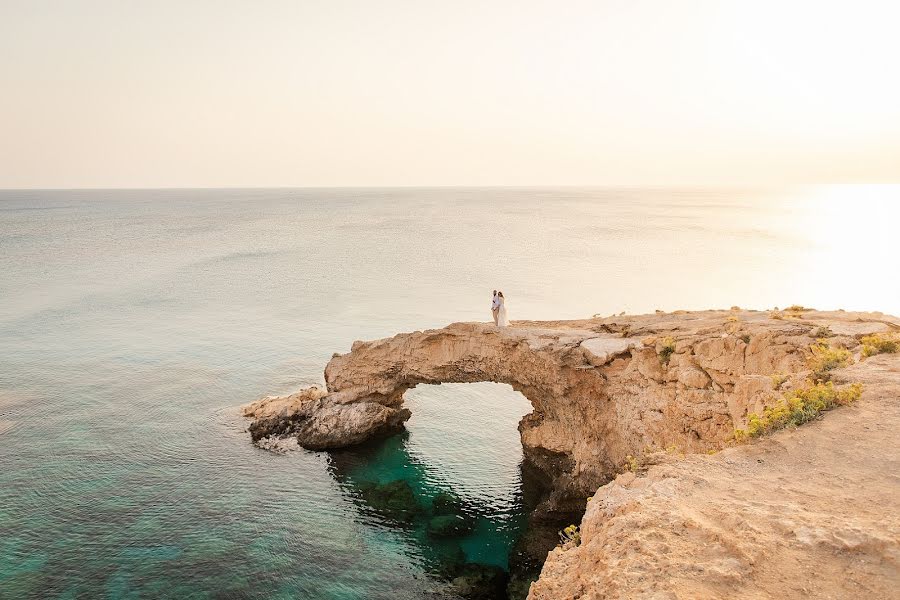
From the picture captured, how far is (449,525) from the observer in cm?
2384

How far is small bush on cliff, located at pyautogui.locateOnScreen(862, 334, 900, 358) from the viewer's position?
1466 cm

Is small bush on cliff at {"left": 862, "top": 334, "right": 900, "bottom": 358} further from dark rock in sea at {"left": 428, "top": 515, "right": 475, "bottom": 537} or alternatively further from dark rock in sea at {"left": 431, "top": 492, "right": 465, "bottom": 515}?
dark rock in sea at {"left": 431, "top": 492, "right": 465, "bottom": 515}

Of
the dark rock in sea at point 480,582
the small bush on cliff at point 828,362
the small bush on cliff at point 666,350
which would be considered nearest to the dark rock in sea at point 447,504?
the dark rock in sea at point 480,582

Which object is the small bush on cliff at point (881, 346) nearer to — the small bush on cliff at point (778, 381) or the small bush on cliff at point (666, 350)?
the small bush on cliff at point (778, 381)

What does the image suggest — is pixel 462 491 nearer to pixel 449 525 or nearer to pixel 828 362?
pixel 449 525

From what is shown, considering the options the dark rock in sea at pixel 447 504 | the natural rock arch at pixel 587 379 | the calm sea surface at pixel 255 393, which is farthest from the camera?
the dark rock in sea at pixel 447 504

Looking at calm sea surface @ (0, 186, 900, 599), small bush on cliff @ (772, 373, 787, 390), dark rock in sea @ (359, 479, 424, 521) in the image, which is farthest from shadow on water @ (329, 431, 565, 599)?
small bush on cliff @ (772, 373, 787, 390)

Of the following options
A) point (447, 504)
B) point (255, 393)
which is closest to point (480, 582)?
point (447, 504)

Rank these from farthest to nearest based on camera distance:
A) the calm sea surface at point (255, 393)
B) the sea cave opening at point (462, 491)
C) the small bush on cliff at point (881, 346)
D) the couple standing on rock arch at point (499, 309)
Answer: the couple standing on rock arch at point (499, 309) → the sea cave opening at point (462, 491) → the calm sea surface at point (255, 393) → the small bush on cliff at point (881, 346)

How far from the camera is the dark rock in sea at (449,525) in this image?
23.5m

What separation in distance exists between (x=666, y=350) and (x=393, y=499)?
14.3m

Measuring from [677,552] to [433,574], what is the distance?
1557 centimetres

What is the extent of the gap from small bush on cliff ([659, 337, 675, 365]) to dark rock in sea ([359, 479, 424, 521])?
41.8 ft

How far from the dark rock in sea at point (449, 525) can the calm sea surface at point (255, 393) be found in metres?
0.39
